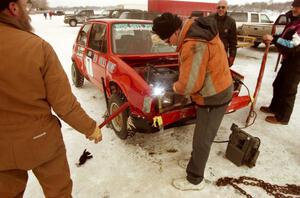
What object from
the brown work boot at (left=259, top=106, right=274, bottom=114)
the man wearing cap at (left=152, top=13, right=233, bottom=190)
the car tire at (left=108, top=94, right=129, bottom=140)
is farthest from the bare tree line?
the brown work boot at (left=259, top=106, right=274, bottom=114)

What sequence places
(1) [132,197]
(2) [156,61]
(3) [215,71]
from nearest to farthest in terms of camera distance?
(3) [215,71] → (1) [132,197] → (2) [156,61]

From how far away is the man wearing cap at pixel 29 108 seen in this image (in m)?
1.37

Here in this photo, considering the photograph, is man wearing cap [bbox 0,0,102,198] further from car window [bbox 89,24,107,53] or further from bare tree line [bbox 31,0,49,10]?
car window [bbox 89,24,107,53]

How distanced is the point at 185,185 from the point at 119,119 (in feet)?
4.72

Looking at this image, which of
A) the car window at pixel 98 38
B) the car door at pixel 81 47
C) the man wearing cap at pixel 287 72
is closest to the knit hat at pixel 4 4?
the car window at pixel 98 38

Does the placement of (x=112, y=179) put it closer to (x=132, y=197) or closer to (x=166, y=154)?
(x=132, y=197)

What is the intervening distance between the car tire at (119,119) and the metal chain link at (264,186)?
4.80ft

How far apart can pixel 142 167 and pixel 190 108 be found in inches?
38.9

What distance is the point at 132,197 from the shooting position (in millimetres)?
2609

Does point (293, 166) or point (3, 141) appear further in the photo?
point (293, 166)

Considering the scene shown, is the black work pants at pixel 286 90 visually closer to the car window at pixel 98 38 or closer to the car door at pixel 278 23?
A: the car door at pixel 278 23

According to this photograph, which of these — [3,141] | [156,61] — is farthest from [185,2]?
[3,141]

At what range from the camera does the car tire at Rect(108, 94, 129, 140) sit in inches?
136

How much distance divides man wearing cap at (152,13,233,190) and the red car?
2.24 ft
